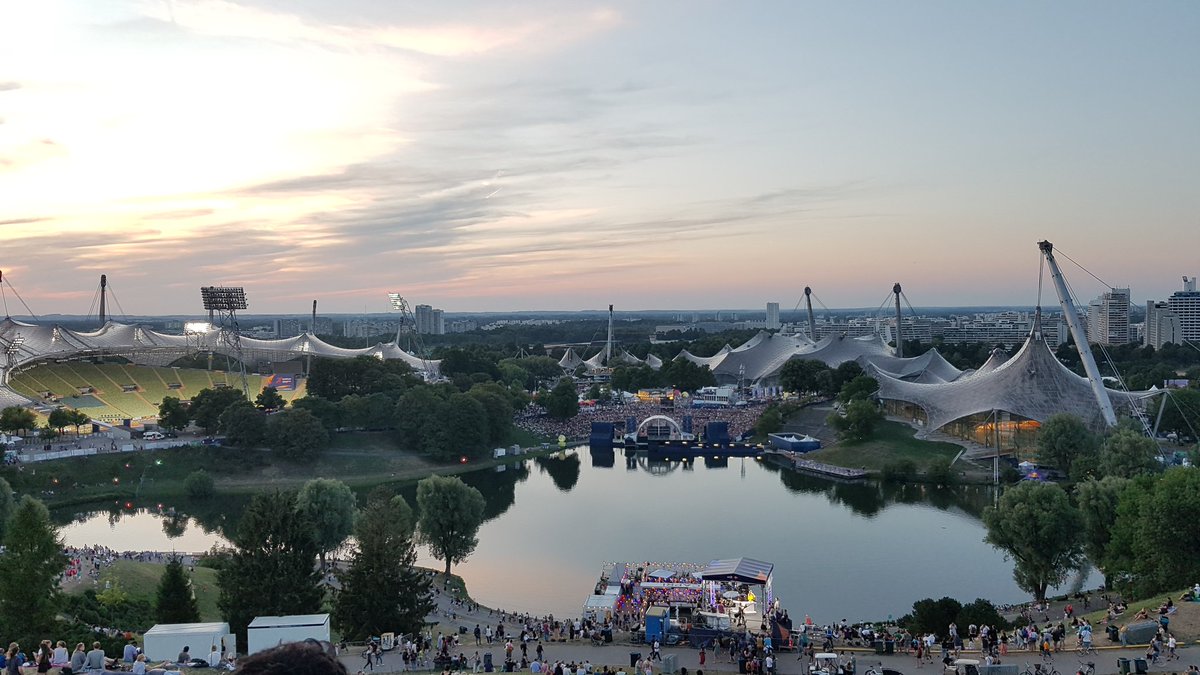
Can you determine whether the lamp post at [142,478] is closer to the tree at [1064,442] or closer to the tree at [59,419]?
the tree at [59,419]

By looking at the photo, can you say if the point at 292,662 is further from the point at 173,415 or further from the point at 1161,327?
the point at 1161,327

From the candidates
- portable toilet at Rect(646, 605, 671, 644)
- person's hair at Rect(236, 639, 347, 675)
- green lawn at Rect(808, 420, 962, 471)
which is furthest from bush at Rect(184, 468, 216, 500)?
person's hair at Rect(236, 639, 347, 675)

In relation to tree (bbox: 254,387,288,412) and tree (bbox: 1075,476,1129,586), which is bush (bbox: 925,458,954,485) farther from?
tree (bbox: 254,387,288,412)

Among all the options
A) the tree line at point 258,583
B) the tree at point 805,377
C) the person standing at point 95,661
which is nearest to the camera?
the person standing at point 95,661

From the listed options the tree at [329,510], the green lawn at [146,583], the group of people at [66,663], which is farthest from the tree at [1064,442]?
the group of people at [66,663]

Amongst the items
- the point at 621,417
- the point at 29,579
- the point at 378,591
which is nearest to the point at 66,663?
the point at 29,579

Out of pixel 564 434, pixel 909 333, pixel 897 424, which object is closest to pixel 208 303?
pixel 564 434

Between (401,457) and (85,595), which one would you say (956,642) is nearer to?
(85,595)
